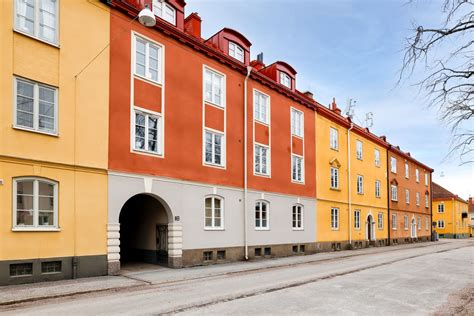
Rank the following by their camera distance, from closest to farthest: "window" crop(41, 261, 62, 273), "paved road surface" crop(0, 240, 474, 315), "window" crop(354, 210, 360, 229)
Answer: "paved road surface" crop(0, 240, 474, 315), "window" crop(41, 261, 62, 273), "window" crop(354, 210, 360, 229)

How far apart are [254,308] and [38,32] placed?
1063 cm

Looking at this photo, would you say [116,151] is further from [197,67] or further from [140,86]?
[197,67]

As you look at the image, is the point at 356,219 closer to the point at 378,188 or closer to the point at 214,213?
Answer: the point at 378,188

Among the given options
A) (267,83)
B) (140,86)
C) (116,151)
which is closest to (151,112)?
(140,86)

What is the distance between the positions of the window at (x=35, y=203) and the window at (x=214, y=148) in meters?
7.36

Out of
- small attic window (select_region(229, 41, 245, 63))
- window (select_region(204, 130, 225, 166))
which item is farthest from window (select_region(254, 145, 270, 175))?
small attic window (select_region(229, 41, 245, 63))

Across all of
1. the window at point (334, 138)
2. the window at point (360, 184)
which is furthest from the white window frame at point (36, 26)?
the window at point (360, 184)

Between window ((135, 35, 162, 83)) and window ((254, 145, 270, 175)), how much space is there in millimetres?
7400

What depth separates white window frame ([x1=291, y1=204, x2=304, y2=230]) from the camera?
24.0m

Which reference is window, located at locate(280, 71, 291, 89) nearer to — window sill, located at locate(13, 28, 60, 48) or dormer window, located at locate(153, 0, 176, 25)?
dormer window, located at locate(153, 0, 176, 25)

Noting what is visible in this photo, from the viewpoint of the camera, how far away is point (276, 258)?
69.9 feet

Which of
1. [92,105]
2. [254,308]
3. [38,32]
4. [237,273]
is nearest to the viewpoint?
[254,308]

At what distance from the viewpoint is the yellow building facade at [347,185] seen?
27.5 meters

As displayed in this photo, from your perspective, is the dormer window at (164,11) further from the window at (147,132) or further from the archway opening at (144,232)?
the archway opening at (144,232)
